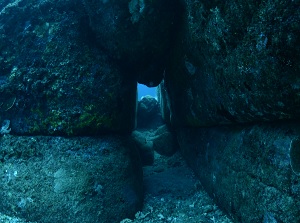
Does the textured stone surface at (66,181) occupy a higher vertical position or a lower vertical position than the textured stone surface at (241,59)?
lower

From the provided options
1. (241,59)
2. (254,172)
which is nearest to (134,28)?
(241,59)

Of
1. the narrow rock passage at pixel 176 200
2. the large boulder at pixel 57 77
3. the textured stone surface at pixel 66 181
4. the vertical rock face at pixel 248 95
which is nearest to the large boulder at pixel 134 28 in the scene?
the large boulder at pixel 57 77

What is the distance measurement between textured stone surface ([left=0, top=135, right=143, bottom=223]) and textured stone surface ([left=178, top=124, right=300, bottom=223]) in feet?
5.79

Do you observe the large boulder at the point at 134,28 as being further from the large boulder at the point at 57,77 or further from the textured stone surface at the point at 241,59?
the textured stone surface at the point at 241,59

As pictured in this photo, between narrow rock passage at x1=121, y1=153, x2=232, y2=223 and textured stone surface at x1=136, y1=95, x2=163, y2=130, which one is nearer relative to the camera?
narrow rock passage at x1=121, y1=153, x2=232, y2=223

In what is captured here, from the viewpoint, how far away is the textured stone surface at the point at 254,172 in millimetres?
2629

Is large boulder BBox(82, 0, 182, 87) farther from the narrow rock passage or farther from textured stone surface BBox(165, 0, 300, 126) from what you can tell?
the narrow rock passage

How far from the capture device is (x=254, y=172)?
10.7 feet

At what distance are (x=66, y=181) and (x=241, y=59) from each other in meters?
3.49

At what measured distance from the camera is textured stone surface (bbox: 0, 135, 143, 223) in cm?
432

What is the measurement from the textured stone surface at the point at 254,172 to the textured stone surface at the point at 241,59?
0.83 ft

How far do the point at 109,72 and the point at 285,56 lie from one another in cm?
363

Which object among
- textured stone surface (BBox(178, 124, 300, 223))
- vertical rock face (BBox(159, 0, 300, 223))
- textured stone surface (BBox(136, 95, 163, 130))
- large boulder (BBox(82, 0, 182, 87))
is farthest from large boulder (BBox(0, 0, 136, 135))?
textured stone surface (BBox(136, 95, 163, 130))

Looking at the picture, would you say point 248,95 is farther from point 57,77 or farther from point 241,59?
point 57,77
